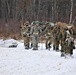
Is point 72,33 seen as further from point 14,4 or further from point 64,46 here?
point 14,4

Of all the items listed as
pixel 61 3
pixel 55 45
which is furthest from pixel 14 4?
pixel 55 45

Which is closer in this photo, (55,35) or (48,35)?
(55,35)

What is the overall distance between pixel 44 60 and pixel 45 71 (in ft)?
7.78


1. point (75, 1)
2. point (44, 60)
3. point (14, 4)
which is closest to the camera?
point (44, 60)

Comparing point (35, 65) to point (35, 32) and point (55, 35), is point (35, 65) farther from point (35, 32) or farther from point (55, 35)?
point (35, 32)

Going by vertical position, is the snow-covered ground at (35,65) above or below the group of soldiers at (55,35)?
below

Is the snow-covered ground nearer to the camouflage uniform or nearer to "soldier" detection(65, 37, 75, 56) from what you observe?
"soldier" detection(65, 37, 75, 56)

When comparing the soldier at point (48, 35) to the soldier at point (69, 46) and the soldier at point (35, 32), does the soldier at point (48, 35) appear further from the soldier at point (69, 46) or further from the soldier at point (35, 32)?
the soldier at point (69, 46)

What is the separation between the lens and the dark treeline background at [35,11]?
1704 inches

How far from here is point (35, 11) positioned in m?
48.6

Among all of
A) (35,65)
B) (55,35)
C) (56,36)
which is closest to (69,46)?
Result: (35,65)

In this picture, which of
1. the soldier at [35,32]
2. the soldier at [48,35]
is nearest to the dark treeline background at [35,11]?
the soldier at [48,35]

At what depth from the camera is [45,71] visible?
12250 millimetres

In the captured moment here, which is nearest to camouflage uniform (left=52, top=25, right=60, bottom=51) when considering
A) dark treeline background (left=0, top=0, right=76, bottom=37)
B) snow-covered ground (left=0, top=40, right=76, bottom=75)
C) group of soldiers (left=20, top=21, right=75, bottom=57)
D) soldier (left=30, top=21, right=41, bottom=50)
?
group of soldiers (left=20, top=21, right=75, bottom=57)
